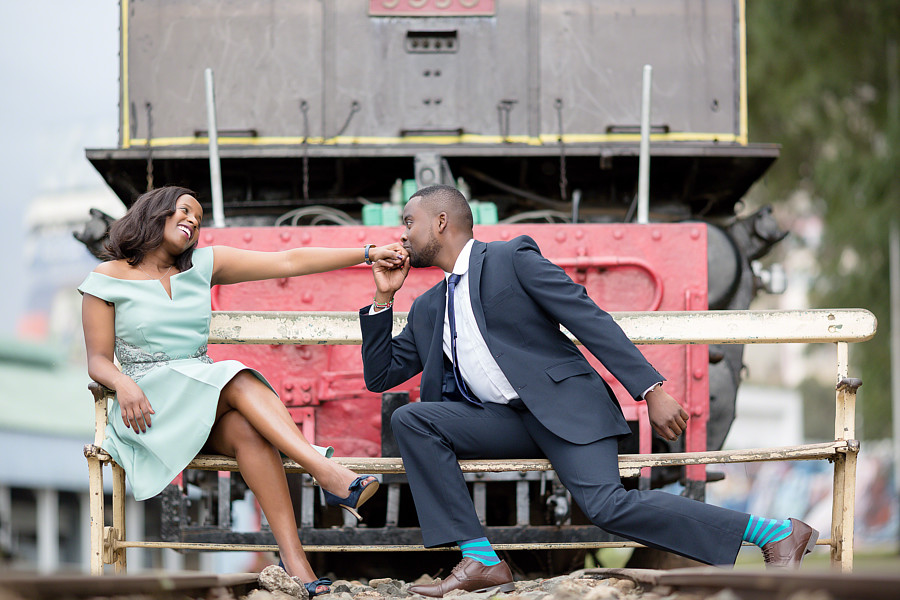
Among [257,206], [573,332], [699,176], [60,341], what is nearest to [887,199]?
[699,176]

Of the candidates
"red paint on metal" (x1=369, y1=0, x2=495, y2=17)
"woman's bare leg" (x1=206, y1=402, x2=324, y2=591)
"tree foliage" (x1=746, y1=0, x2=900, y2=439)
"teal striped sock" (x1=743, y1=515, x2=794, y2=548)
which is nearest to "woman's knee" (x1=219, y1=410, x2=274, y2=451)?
"woman's bare leg" (x1=206, y1=402, x2=324, y2=591)

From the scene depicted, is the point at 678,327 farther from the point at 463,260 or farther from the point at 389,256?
the point at 389,256

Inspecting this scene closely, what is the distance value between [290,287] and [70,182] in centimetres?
2171

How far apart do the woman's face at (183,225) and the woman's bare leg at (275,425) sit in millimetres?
470

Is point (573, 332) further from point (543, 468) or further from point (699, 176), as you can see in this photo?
point (699, 176)

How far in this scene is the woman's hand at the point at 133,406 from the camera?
2.85 metres

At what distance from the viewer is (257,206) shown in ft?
15.1

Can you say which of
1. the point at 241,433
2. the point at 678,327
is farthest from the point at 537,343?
the point at 241,433

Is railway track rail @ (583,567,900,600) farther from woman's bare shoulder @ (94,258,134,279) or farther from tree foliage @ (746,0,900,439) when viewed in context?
tree foliage @ (746,0,900,439)

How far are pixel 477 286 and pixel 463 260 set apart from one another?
0.40 feet

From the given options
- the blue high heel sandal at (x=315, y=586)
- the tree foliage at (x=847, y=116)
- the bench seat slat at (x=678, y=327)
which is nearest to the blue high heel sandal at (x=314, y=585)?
the blue high heel sandal at (x=315, y=586)

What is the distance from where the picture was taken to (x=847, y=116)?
1306cm

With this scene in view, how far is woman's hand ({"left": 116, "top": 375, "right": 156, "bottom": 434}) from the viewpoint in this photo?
285cm

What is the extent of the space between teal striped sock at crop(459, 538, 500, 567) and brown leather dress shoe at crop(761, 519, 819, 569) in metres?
0.71
